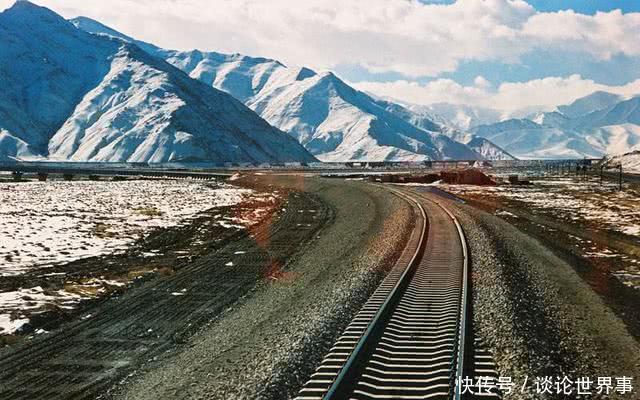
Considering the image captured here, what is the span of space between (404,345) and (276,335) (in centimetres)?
277

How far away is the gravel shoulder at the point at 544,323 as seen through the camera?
9.73 m

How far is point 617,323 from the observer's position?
1238cm

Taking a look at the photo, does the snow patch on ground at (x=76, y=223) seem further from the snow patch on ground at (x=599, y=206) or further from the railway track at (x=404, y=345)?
the snow patch on ground at (x=599, y=206)

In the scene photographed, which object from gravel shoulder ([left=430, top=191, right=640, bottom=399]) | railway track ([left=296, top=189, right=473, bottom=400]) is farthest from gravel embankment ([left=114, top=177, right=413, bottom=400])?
gravel shoulder ([left=430, top=191, right=640, bottom=399])

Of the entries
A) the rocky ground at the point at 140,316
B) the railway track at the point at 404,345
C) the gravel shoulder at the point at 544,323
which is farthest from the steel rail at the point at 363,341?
the rocky ground at the point at 140,316

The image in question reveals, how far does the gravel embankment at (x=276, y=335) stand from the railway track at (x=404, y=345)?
19.2 inches

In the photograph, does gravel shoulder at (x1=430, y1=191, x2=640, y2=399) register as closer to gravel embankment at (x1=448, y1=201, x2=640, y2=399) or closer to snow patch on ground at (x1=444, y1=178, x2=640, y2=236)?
gravel embankment at (x1=448, y1=201, x2=640, y2=399)

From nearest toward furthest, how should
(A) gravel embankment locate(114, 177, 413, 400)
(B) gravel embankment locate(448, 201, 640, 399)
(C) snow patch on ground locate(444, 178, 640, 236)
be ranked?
(A) gravel embankment locate(114, 177, 413, 400), (B) gravel embankment locate(448, 201, 640, 399), (C) snow patch on ground locate(444, 178, 640, 236)

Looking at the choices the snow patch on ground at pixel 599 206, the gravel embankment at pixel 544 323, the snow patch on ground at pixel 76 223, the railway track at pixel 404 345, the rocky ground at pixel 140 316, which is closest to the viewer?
the railway track at pixel 404 345

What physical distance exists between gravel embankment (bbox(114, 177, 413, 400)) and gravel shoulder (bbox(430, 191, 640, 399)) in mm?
3236

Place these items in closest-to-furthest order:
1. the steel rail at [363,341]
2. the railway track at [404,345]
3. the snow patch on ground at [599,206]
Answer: the steel rail at [363,341] → the railway track at [404,345] → the snow patch on ground at [599,206]

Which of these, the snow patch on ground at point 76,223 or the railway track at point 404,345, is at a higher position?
the snow patch on ground at point 76,223

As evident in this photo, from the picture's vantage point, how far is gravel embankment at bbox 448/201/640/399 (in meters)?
9.71

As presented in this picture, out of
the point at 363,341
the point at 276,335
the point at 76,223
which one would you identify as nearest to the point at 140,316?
the point at 276,335
